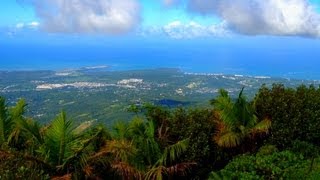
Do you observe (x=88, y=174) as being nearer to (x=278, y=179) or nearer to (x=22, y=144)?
(x=22, y=144)

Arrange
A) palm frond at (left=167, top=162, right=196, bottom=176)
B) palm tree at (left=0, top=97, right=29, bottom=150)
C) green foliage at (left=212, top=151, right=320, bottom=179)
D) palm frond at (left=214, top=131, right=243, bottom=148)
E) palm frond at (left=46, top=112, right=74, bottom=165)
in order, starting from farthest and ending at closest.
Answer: palm frond at (left=214, top=131, right=243, bottom=148) < palm tree at (left=0, top=97, right=29, bottom=150) < palm frond at (left=167, top=162, right=196, bottom=176) < palm frond at (left=46, top=112, right=74, bottom=165) < green foliage at (left=212, top=151, right=320, bottom=179)

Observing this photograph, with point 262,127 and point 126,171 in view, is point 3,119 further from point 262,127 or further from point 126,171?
point 262,127

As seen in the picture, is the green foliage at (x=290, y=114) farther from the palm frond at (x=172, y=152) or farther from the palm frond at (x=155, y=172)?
the palm frond at (x=155, y=172)

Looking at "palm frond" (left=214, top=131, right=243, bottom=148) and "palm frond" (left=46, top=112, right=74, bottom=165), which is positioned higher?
"palm frond" (left=46, top=112, right=74, bottom=165)

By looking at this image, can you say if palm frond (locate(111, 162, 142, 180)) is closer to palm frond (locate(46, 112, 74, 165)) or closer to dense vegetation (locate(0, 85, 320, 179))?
dense vegetation (locate(0, 85, 320, 179))

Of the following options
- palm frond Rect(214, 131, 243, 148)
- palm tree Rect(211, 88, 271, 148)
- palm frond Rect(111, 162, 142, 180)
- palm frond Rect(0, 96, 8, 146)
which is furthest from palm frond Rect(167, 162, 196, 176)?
palm frond Rect(0, 96, 8, 146)

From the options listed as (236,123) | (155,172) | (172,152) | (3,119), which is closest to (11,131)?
(3,119)
